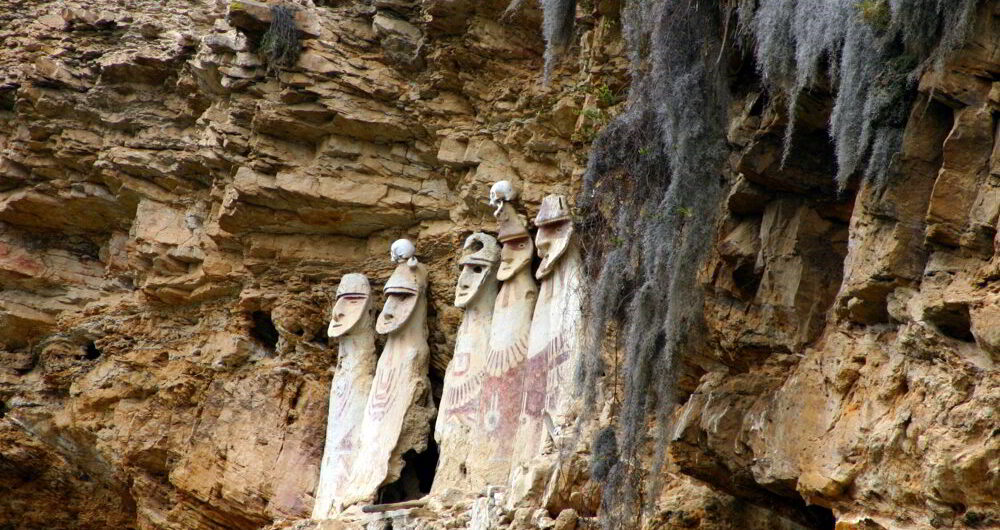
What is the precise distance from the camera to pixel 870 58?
223 inches

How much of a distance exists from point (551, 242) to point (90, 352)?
4.82 metres

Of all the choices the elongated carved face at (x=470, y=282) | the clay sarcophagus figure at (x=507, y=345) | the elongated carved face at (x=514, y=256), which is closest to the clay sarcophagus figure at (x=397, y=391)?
the elongated carved face at (x=470, y=282)

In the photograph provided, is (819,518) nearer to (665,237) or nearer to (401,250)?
(665,237)

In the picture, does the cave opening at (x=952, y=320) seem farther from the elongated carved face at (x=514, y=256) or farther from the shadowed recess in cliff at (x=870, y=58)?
the elongated carved face at (x=514, y=256)

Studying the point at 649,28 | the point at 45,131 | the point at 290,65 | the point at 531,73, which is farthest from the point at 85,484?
the point at 649,28

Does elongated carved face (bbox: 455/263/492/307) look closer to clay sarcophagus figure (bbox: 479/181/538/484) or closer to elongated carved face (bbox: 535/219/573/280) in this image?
clay sarcophagus figure (bbox: 479/181/538/484)

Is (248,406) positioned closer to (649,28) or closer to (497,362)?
(497,362)

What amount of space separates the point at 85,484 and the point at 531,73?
517 centimetres

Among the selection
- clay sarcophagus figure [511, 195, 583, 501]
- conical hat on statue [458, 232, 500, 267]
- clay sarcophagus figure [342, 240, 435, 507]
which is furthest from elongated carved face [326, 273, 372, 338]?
clay sarcophagus figure [511, 195, 583, 501]

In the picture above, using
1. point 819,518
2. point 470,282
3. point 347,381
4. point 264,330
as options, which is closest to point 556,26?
point 470,282

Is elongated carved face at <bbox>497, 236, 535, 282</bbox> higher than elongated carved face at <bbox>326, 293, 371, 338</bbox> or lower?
higher

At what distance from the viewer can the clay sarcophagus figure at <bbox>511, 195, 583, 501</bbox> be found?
8.28m

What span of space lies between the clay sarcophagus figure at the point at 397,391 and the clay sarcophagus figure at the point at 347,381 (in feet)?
0.47

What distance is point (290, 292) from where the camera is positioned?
36.4 ft
